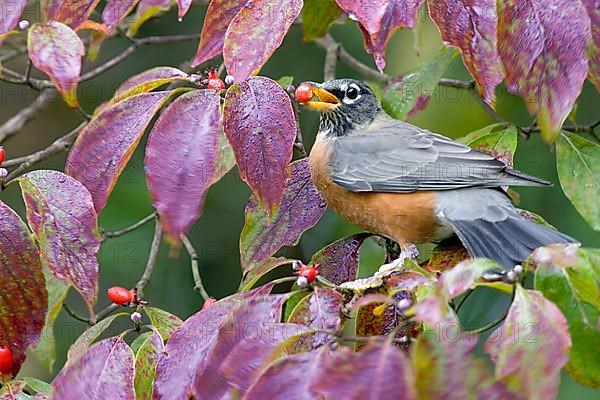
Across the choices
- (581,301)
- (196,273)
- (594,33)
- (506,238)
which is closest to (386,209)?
(506,238)

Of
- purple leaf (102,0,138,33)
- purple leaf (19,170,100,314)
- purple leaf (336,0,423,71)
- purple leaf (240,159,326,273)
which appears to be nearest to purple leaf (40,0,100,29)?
purple leaf (102,0,138,33)

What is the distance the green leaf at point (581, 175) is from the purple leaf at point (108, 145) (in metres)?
1.14

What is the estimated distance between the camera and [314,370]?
1195 mm

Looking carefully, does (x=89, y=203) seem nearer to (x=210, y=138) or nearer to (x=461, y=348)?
(x=210, y=138)

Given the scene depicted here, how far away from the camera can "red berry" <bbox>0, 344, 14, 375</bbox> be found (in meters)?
1.77

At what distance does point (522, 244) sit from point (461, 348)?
0.97 m

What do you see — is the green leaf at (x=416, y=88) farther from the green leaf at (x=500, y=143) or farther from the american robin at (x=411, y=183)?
the green leaf at (x=500, y=143)

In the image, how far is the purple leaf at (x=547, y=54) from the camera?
4.82 ft

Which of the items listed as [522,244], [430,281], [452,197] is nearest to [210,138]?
[430,281]

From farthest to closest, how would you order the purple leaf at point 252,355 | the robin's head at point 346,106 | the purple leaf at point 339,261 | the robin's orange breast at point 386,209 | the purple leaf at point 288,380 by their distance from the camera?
the robin's head at point 346,106 → the robin's orange breast at point 386,209 → the purple leaf at point 339,261 → the purple leaf at point 252,355 → the purple leaf at point 288,380

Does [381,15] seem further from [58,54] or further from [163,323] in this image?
[163,323]

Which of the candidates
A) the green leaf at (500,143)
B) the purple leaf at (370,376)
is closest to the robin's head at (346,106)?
the green leaf at (500,143)

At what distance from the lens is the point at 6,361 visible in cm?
177

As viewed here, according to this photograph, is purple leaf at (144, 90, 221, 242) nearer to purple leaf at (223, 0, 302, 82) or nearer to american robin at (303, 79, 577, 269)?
purple leaf at (223, 0, 302, 82)
